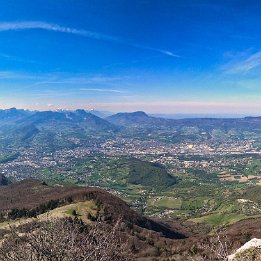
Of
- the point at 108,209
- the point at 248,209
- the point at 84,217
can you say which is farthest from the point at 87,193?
the point at 248,209

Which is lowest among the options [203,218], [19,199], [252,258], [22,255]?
[203,218]

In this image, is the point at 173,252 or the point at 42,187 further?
the point at 42,187

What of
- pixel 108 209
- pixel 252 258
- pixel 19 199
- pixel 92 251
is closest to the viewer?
pixel 92 251

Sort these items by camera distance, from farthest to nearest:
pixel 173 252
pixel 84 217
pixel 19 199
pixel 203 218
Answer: pixel 203 218, pixel 19 199, pixel 84 217, pixel 173 252

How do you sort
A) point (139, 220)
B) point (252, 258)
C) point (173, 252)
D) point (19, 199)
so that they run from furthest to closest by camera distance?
point (19, 199), point (139, 220), point (173, 252), point (252, 258)

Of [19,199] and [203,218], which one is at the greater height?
[19,199]

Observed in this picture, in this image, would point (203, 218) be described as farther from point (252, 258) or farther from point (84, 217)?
point (252, 258)

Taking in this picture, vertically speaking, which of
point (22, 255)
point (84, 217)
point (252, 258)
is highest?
point (22, 255)

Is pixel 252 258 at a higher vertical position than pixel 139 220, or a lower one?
higher

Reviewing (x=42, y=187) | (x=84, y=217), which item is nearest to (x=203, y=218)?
(x=42, y=187)

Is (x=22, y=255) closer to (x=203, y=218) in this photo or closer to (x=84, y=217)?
(x=84, y=217)
